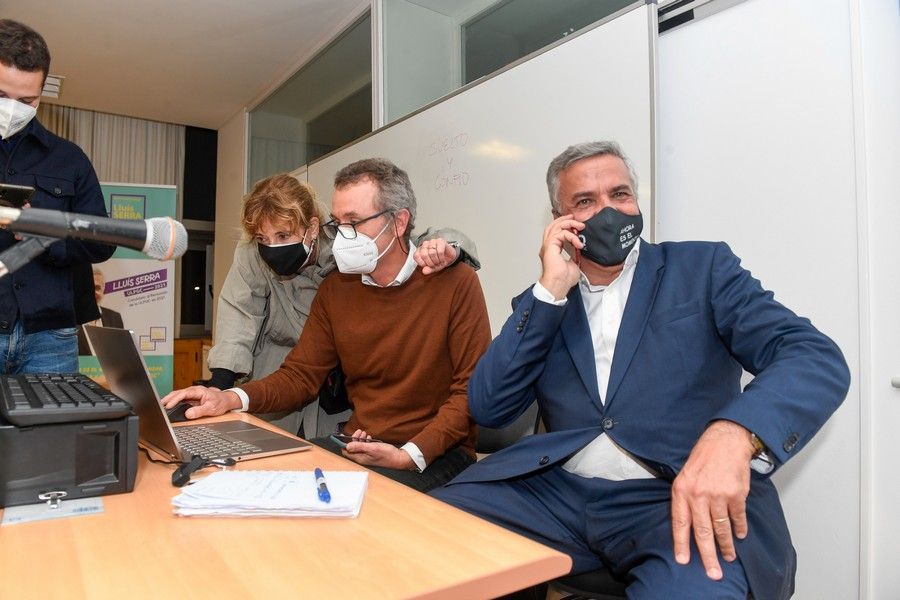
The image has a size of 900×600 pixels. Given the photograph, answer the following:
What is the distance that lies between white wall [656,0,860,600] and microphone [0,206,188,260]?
1552mm

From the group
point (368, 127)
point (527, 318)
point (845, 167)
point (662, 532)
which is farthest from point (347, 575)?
point (368, 127)

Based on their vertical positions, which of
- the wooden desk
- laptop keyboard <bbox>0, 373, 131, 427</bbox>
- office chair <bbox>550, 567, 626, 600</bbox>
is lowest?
office chair <bbox>550, 567, 626, 600</bbox>

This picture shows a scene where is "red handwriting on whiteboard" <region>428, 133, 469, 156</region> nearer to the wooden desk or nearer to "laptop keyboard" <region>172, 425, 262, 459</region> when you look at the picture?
"laptop keyboard" <region>172, 425, 262, 459</region>

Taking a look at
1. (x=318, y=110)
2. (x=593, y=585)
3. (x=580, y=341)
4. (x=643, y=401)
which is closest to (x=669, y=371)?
(x=643, y=401)

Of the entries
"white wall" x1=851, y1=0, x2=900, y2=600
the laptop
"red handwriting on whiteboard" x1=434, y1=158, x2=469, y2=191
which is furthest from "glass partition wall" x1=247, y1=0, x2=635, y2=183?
the laptop

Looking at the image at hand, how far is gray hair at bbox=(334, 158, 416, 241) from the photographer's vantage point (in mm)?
1783

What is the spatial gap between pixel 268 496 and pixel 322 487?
0.07 meters

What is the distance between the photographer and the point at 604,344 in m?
1.36

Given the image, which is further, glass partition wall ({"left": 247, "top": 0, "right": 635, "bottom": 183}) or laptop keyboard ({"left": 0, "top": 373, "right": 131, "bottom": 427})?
glass partition wall ({"left": 247, "top": 0, "right": 635, "bottom": 183})

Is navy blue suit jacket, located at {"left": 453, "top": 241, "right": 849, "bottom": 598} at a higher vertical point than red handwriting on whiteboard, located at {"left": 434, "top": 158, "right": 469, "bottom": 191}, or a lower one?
lower

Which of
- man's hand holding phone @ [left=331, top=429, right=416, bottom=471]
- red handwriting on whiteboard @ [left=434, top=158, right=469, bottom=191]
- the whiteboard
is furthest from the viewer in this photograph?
red handwriting on whiteboard @ [left=434, top=158, right=469, bottom=191]

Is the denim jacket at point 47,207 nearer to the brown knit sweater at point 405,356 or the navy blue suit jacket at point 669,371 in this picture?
the brown knit sweater at point 405,356

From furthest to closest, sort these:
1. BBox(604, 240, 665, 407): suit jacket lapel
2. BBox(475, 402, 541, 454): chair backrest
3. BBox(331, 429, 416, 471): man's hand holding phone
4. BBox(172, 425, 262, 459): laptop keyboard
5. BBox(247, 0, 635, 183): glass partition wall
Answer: BBox(247, 0, 635, 183): glass partition wall
BBox(475, 402, 541, 454): chair backrest
BBox(331, 429, 416, 471): man's hand holding phone
BBox(604, 240, 665, 407): suit jacket lapel
BBox(172, 425, 262, 459): laptop keyboard

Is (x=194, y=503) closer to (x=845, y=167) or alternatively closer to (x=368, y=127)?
(x=845, y=167)
